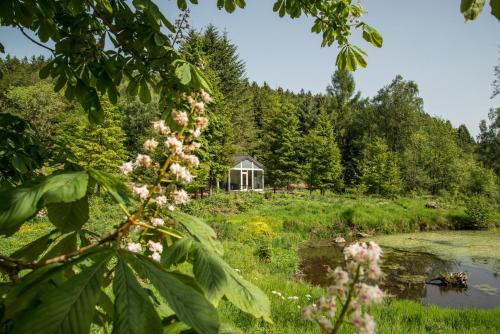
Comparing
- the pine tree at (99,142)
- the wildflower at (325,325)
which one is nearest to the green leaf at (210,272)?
the wildflower at (325,325)

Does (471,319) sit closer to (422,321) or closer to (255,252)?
(422,321)

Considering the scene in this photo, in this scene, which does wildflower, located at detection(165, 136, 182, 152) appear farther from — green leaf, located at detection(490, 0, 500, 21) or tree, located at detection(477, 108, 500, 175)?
tree, located at detection(477, 108, 500, 175)

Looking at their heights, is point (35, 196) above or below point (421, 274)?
above

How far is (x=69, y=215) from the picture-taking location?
1182 millimetres

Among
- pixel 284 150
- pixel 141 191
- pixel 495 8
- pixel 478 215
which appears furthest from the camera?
pixel 284 150

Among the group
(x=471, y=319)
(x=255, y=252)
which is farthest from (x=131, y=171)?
(x=255, y=252)

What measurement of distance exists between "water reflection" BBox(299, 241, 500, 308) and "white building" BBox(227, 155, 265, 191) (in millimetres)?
22989

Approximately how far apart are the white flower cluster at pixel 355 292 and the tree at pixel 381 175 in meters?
38.3

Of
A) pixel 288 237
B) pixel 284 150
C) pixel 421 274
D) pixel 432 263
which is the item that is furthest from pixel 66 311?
pixel 284 150

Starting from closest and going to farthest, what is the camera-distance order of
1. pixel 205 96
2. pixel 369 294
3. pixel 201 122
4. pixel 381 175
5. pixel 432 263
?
pixel 369 294 → pixel 201 122 → pixel 205 96 → pixel 432 263 → pixel 381 175

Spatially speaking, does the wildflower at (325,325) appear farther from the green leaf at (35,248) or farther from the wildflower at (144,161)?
the green leaf at (35,248)

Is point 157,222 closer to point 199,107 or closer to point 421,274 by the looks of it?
point 199,107

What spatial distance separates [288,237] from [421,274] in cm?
673

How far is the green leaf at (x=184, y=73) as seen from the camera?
1.96 m
